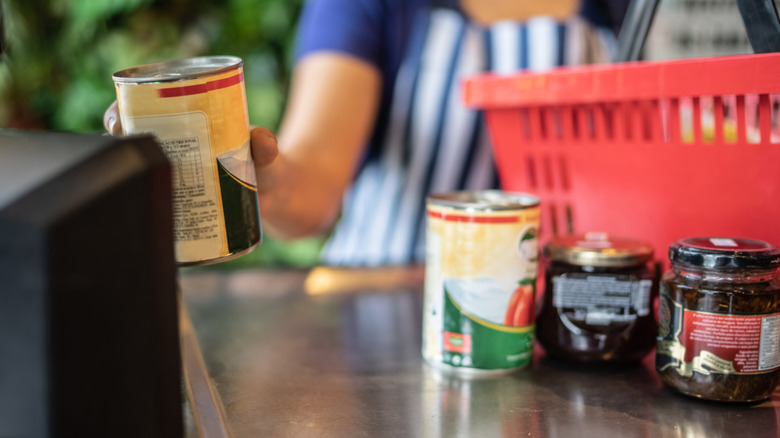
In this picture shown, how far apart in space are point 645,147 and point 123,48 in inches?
75.7

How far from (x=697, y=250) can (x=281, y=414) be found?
1.20ft

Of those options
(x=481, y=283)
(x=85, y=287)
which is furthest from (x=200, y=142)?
(x=481, y=283)

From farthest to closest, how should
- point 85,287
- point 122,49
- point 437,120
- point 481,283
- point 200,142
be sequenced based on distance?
point 122,49 → point 437,120 → point 481,283 → point 200,142 → point 85,287

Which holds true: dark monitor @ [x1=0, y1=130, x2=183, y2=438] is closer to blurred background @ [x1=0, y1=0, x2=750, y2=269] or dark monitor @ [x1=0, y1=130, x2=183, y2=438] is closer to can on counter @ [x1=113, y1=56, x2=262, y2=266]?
can on counter @ [x1=113, y1=56, x2=262, y2=266]

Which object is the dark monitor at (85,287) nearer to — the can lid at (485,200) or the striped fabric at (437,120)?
the can lid at (485,200)

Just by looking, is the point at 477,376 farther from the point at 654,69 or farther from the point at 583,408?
the point at 654,69

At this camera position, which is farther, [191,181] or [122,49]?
[122,49]

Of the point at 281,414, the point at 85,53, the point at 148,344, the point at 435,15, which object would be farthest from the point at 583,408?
the point at 85,53

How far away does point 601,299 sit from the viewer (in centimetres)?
64

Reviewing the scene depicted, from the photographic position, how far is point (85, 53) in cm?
232

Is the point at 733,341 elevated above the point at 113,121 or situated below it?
below

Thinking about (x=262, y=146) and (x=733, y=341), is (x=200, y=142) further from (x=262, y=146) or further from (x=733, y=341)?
(x=733, y=341)

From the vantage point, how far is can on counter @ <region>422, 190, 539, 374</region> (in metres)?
0.63

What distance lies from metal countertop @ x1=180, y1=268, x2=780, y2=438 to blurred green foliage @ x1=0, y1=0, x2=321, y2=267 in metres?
1.44
